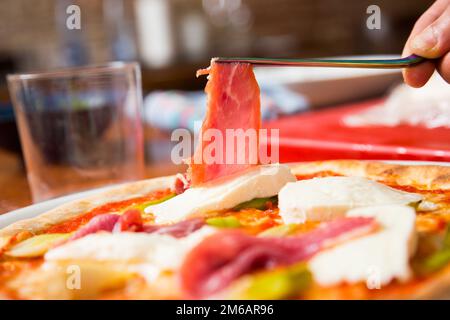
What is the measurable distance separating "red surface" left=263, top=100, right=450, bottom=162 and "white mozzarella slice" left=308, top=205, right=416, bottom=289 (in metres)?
1.00

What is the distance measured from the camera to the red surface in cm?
187

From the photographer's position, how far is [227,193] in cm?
122

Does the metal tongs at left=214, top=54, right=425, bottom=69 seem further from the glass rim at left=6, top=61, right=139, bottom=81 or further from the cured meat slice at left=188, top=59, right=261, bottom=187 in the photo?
the glass rim at left=6, top=61, right=139, bottom=81

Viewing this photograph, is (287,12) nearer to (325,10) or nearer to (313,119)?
(325,10)

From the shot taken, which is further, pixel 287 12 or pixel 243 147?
pixel 287 12

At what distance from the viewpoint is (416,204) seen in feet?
3.71

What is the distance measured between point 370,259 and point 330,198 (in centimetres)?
27

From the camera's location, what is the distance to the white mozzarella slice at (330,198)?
107 centimetres

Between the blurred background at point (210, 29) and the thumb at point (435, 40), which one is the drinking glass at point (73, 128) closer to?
the thumb at point (435, 40)

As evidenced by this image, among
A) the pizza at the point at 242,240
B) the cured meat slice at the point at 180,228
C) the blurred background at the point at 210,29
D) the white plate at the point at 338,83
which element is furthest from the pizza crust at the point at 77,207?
the blurred background at the point at 210,29

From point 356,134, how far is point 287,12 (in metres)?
6.27

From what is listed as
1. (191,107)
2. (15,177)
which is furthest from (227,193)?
(191,107)
